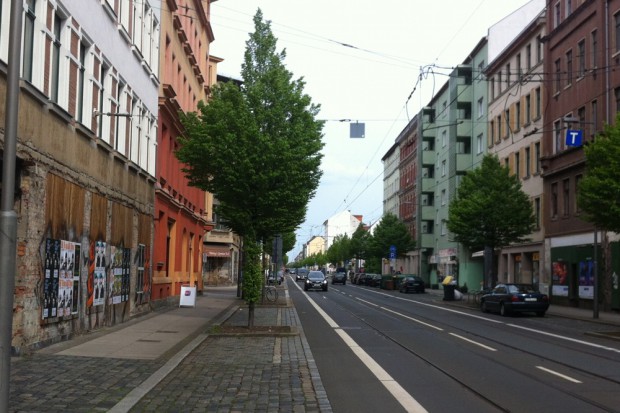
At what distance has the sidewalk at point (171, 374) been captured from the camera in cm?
855

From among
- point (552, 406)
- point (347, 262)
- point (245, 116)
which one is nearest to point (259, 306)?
point (245, 116)

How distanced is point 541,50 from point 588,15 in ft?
27.7

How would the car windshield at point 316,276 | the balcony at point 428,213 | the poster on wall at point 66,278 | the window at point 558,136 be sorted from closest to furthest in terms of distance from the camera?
the poster on wall at point 66,278
the window at point 558,136
the car windshield at point 316,276
the balcony at point 428,213

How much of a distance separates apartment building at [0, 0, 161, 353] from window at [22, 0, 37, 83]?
0.02 m

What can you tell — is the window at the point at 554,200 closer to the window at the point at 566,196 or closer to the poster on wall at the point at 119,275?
the window at the point at 566,196

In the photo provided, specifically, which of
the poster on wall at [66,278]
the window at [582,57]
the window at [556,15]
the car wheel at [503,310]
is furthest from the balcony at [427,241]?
the poster on wall at [66,278]

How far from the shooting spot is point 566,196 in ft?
131

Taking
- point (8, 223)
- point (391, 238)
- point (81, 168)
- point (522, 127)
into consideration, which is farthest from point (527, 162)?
point (8, 223)

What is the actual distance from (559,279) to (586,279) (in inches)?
147

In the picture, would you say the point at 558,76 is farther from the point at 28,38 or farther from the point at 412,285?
the point at 28,38

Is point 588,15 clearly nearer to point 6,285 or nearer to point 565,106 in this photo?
point 565,106

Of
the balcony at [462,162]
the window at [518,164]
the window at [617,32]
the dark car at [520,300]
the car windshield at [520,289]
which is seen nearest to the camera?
the dark car at [520,300]

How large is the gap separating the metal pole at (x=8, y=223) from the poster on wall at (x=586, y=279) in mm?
33696

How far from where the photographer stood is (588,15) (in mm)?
36688
